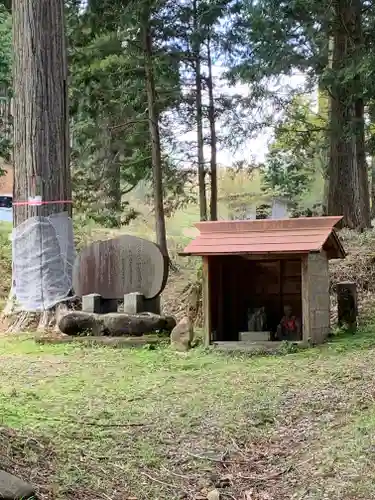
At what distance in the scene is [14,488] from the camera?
3.34 meters

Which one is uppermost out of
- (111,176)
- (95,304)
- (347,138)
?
(347,138)

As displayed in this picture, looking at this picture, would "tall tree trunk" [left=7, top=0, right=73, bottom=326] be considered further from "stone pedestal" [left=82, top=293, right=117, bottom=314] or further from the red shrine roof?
the red shrine roof

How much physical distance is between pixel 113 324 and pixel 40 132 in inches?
133

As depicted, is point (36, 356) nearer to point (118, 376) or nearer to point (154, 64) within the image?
point (118, 376)

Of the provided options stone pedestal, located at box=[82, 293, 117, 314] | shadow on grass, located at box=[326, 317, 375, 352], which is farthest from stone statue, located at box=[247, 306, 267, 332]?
stone pedestal, located at box=[82, 293, 117, 314]

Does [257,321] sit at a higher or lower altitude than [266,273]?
lower

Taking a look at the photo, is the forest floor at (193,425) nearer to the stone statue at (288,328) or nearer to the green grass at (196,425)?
the green grass at (196,425)

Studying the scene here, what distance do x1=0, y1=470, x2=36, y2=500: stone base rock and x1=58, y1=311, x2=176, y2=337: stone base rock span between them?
18.3 feet

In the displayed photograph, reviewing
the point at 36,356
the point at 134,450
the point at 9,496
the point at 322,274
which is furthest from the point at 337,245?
the point at 9,496

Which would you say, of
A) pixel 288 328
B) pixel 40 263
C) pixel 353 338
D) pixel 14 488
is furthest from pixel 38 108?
pixel 14 488

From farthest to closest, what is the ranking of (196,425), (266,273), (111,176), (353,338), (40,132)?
1. (111,176)
2. (40,132)
3. (266,273)
4. (353,338)
5. (196,425)

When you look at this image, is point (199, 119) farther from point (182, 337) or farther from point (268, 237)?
point (182, 337)

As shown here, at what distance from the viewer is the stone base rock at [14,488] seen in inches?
130

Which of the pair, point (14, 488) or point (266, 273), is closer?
point (14, 488)
